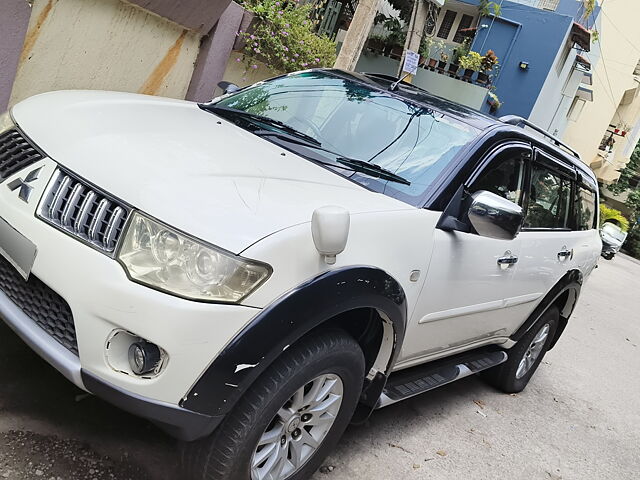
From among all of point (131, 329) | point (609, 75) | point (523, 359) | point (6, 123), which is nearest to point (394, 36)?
point (523, 359)

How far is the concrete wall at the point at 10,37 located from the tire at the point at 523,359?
4447 millimetres

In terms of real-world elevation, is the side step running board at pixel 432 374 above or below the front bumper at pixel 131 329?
below

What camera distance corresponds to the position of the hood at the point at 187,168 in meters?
2.26

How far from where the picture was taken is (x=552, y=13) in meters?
18.7

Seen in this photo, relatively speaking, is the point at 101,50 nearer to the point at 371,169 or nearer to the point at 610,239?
the point at 371,169

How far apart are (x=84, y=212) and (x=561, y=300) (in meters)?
3.95

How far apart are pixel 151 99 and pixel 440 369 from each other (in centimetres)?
222

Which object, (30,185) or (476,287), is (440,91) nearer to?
(476,287)

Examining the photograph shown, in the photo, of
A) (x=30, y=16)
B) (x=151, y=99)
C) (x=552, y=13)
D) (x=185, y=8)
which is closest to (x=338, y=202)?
(x=151, y=99)

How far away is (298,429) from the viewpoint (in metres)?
2.71

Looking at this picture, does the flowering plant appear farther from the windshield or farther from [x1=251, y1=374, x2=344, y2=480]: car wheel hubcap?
[x1=251, y1=374, x2=344, y2=480]: car wheel hubcap

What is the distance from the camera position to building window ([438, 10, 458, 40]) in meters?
21.6

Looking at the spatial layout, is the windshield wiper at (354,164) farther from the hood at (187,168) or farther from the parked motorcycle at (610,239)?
the parked motorcycle at (610,239)

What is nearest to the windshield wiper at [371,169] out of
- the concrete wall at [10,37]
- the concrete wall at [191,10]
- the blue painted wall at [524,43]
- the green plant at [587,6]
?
the concrete wall at [10,37]
